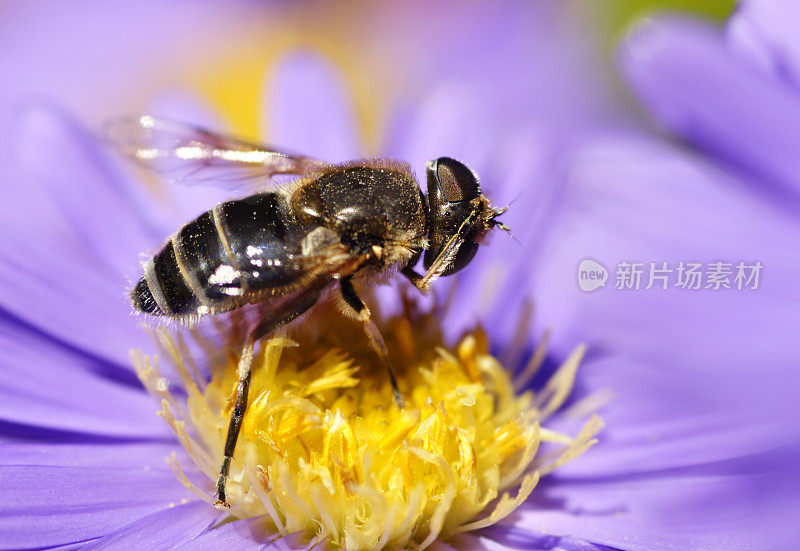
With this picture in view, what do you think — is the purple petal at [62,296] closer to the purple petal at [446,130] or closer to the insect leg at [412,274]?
the insect leg at [412,274]

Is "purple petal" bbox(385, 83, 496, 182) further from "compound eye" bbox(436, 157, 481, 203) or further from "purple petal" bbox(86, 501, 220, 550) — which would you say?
"purple petal" bbox(86, 501, 220, 550)

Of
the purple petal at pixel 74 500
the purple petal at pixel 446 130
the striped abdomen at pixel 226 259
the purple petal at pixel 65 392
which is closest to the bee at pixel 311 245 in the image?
the striped abdomen at pixel 226 259

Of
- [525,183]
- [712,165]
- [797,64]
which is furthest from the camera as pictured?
[525,183]

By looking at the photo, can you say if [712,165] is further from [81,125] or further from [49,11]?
[49,11]

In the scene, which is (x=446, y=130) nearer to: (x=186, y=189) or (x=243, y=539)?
(x=186, y=189)

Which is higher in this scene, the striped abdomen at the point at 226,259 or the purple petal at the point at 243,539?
the striped abdomen at the point at 226,259

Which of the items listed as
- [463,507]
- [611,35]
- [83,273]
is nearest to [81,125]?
[83,273]

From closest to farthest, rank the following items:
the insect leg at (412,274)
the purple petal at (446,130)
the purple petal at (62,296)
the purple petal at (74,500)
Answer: the purple petal at (74,500), the insect leg at (412,274), the purple petal at (62,296), the purple petal at (446,130)

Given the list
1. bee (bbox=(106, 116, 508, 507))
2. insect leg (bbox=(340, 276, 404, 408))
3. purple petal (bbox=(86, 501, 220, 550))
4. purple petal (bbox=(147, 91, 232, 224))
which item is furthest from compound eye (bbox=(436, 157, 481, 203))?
purple petal (bbox=(86, 501, 220, 550))
